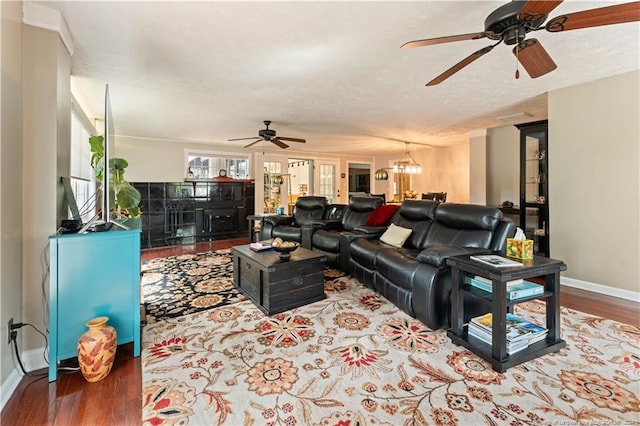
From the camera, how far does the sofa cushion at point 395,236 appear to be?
11.3ft

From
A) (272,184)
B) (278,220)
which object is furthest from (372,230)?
(272,184)

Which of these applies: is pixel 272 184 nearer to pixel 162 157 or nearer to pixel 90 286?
pixel 162 157

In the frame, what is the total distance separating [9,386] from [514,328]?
3091 millimetres

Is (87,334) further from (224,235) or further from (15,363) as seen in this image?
(224,235)

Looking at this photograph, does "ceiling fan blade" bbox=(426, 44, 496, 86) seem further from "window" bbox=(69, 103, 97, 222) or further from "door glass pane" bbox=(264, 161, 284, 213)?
"door glass pane" bbox=(264, 161, 284, 213)

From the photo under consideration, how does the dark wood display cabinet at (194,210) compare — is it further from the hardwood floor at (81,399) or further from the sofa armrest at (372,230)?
the hardwood floor at (81,399)

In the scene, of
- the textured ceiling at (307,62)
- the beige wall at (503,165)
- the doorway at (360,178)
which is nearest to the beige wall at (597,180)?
the textured ceiling at (307,62)

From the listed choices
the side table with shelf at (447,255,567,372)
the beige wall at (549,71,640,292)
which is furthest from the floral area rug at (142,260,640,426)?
the beige wall at (549,71,640,292)

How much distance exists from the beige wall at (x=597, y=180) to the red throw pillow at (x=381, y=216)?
1.99 metres

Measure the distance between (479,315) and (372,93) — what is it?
270 centimetres

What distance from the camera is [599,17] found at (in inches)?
63.2

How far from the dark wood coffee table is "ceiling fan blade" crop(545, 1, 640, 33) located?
244 centimetres

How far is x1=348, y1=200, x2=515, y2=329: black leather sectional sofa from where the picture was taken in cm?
237

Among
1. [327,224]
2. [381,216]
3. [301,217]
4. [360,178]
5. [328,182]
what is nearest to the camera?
[381,216]
